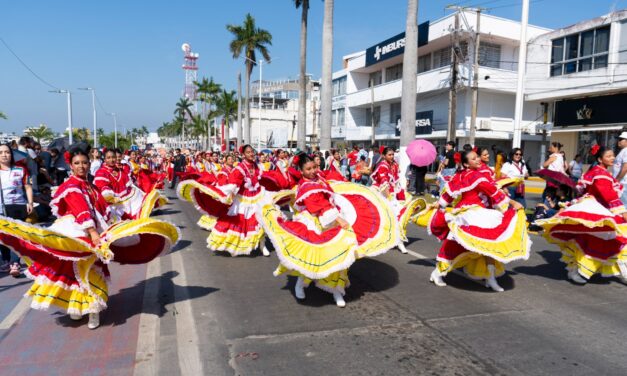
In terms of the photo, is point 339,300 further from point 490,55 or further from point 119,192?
point 490,55

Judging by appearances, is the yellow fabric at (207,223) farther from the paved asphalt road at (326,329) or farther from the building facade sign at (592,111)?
the building facade sign at (592,111)

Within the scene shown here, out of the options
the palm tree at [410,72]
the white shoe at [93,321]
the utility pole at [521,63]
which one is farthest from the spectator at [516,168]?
the white shoe at [93,321]

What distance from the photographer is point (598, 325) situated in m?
4.54

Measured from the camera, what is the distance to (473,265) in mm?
5629

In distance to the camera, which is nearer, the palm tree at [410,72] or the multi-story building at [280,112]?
the palm tree at [410,72]

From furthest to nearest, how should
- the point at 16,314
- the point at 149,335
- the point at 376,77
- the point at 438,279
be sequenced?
the point at 376,77, the point at 438,279, the point at 16,314, the point at 149,335

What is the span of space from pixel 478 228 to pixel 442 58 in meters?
28.9

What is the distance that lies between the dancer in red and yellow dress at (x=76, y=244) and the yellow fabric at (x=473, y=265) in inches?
128

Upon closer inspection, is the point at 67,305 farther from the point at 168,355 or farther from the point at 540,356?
the point at 540,356

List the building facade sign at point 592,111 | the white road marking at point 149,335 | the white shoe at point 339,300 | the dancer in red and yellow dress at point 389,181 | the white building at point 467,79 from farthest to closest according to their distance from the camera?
the white building at point 467,79 → the building facade sign at point 592,111 → the dancer in red and yellow dress at point 389,181 → the white shoe at point 339,300 → the white road marking at point 149,335

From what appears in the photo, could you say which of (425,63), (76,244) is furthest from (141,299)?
(425,63)

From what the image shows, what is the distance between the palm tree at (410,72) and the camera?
15.1 m

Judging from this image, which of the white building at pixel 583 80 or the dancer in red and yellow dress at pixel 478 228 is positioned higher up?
the white building at pixel 583 80

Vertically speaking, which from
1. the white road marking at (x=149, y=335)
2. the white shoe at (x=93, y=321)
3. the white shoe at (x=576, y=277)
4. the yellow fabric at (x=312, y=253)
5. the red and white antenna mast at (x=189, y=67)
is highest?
the red and white antenna mast at (x=189, y=67)
